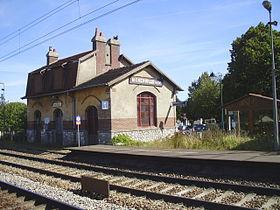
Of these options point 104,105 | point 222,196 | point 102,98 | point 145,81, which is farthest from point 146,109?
point 222,196

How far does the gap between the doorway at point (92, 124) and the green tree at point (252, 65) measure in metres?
21.2

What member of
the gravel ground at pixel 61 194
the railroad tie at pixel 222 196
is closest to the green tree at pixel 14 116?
the gravel ground at pixel 61 194

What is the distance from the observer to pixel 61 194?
10.7 m

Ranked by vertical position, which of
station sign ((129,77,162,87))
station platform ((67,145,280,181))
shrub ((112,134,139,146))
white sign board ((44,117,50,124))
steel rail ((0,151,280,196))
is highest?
station sign ((129,77,162,87))

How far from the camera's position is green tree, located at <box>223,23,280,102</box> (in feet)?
130

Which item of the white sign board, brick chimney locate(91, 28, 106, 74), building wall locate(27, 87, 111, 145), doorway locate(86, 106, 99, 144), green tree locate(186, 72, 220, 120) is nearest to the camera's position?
building wall locate(27, 87, 111, 145)

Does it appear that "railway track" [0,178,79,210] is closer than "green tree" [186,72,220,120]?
Yes

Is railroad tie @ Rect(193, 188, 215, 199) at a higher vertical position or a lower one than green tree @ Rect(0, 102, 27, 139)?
lower

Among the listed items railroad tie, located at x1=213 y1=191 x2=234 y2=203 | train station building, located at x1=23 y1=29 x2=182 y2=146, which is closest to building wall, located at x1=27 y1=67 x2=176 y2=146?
train station building, located at x1=23 y1=29 x2=182 y2=146

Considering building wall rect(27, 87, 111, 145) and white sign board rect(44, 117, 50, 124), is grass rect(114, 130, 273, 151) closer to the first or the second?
building wall rect(27, 87, 111, 145)

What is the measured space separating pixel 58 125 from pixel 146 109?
832cm

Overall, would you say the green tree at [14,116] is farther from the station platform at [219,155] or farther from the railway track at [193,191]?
the railway track at [193,191]

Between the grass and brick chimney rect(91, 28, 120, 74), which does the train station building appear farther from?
the grass

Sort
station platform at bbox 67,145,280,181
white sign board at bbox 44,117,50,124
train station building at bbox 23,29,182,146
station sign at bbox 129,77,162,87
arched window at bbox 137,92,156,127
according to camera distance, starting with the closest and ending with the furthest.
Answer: station platform at bbox 67,145,280,181, train station building at bbox 23,29,182,146, station sign at bbox 129,77,162,87, arched window at bbox 137,92,156,127, white sign board at bbox 44,117,50,124
